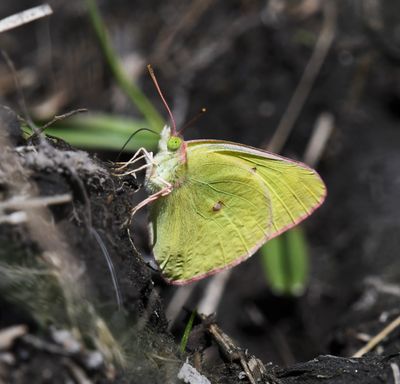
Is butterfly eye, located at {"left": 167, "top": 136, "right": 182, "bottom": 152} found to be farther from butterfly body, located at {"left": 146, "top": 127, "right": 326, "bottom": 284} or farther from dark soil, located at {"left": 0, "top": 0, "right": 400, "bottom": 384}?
dark soil, located at {"left": 0, "top": 0, "right": 400, "bottom": 384}

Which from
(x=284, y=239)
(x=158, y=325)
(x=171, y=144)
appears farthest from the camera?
(x=284, y=239)

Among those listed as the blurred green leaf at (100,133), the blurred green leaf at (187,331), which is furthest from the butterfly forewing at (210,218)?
the blurred green leaf at (100,133)

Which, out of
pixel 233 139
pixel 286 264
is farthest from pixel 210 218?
pixel 233 139

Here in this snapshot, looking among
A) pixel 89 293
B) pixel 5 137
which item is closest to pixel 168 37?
pixel 5 137

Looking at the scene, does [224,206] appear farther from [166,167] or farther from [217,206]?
[166,167]

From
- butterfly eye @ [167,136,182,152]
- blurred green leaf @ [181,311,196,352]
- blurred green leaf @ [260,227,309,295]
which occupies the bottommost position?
blurred green leaf @ [260,227,309,295]

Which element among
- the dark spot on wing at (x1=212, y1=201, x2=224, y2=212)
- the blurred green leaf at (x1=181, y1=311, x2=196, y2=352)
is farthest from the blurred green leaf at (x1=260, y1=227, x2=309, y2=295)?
the blurred green leaf at (x1=181, y1=311, x2=196, y2=352)

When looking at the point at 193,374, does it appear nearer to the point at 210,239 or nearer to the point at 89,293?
the point at 89,293
